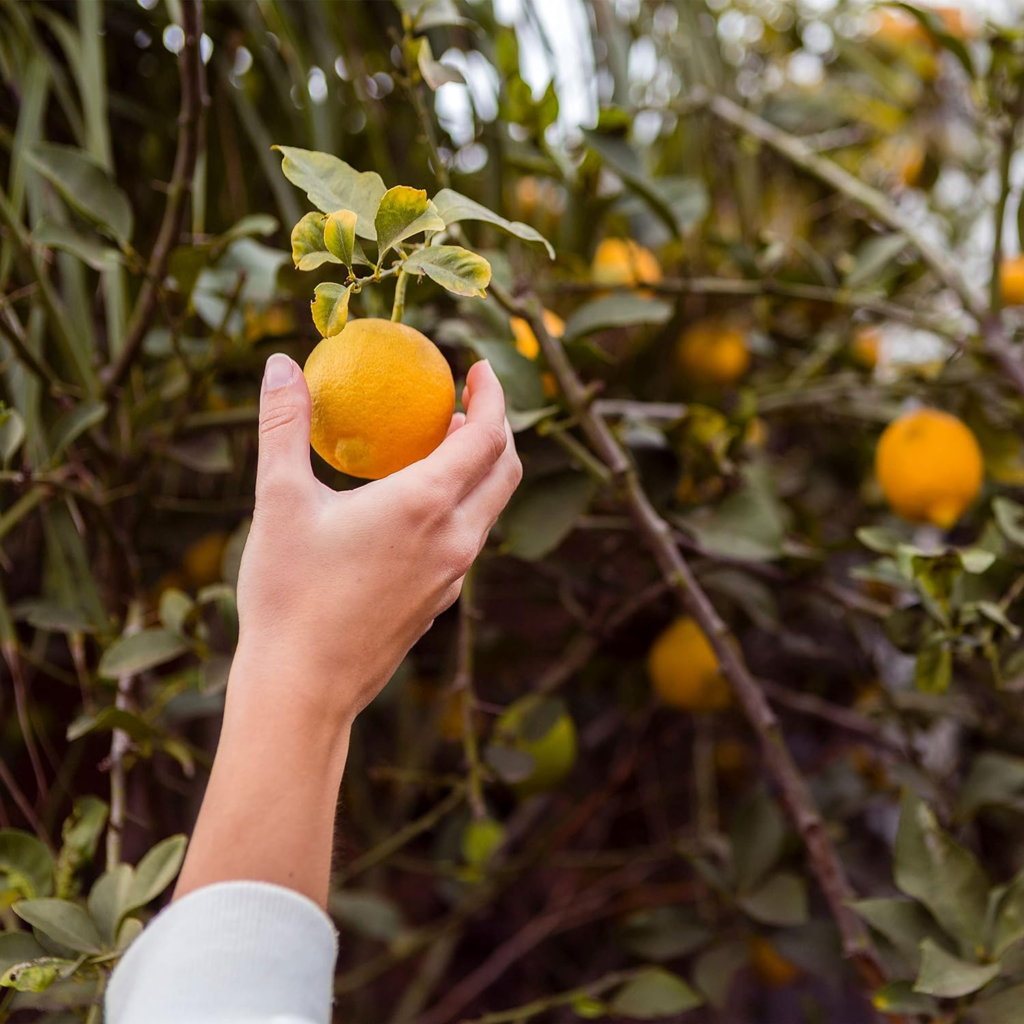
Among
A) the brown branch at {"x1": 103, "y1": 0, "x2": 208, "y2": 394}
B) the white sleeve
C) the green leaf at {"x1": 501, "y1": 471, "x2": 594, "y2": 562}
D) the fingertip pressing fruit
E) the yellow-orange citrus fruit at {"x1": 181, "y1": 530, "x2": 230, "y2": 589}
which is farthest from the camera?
the yellow-orange citrus fruit at {"x1": 181, "y1": 530, "x2": 230, "y2": 589}

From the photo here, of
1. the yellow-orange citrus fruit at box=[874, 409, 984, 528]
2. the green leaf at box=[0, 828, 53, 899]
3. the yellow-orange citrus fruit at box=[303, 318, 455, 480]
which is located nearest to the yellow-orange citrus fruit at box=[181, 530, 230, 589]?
the green leaf at box=[0, 828, 53, 899]

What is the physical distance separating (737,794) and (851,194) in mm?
758

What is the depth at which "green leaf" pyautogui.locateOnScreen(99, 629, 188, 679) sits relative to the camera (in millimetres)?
615

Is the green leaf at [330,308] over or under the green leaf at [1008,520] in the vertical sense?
over

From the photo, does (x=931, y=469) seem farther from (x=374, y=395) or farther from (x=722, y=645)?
(x=374, y=395)

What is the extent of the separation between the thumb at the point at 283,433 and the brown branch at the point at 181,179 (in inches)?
9.9

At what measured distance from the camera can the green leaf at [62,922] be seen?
486 millimetres

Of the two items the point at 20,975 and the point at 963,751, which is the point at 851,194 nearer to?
the point at 963,751

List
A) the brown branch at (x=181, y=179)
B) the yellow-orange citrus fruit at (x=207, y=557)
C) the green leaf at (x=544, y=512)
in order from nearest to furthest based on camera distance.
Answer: the brown branch at (x=181, y=179)
the green leaf at (x=544, y=512)
the yellow-orange citrus fruit at (x=207, y=557)

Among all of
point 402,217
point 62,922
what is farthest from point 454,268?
point 62,922

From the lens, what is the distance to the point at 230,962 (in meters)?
0.33

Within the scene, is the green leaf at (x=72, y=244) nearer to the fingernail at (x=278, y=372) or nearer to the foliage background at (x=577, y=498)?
the foliage background at (x=577, y=498)

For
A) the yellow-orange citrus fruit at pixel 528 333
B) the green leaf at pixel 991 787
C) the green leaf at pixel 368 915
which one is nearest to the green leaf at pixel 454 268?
the yellow-orange citrus fruit at pixel 528 333

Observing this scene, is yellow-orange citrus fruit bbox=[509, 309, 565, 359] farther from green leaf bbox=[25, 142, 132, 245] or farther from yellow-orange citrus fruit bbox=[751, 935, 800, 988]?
yellow-orange citrus fruit bbox=[751, 935, 800, 988]
